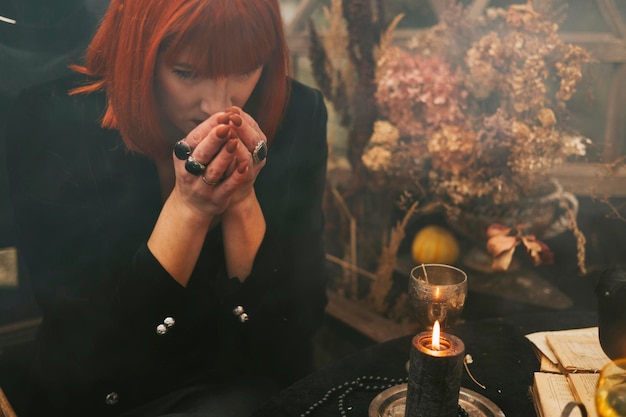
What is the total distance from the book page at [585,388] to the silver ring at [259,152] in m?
1.00

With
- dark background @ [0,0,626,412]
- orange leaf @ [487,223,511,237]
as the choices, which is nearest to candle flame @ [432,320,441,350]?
dark background @ [0,0,626,412]

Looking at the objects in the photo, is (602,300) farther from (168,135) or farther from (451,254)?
(168,135)

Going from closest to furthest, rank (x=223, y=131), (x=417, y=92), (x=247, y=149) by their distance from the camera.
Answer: (x=223, y=131) → (x=247, y=149) → (x=417, y=92)

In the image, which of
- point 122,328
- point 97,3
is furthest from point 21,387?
point 97,3

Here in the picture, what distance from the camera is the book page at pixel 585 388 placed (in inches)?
49.8

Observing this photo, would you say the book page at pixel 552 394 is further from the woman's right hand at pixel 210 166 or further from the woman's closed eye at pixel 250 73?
the woman's closed eye at pixel 250 73

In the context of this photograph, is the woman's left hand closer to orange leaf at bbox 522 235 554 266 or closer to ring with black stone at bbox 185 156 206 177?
ring with black stone at bbox 185 156 206 177

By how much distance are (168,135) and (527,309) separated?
5.07ft

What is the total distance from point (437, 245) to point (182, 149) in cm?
120

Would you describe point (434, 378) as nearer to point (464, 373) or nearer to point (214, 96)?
point (464, 373)

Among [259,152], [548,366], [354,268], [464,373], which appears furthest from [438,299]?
[354,268]

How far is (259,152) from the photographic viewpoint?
67.7 inches

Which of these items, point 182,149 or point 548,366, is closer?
point 548,366

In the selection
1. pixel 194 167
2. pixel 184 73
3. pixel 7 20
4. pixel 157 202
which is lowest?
pixel 157 202
